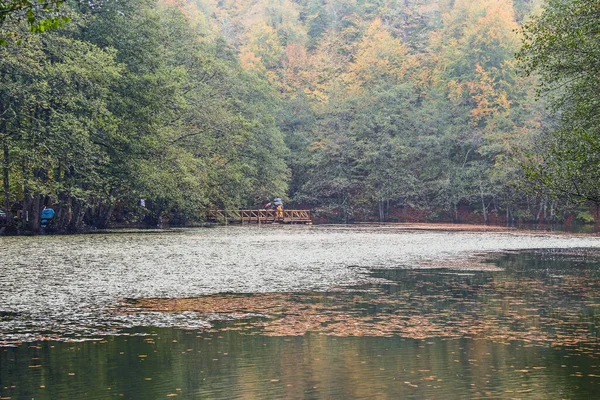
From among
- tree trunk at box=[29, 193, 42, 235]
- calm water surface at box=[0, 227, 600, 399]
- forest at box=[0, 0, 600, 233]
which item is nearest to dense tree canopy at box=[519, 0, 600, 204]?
forest at box=[0, 0, 600, 233]

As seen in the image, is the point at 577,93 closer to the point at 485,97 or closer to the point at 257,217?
the point at 257,217

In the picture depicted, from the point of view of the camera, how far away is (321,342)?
11055 millimetres

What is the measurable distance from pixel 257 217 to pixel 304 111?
18038 mm

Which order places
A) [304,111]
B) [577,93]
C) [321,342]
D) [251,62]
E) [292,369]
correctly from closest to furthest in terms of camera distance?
[292,369], [321,342], [577,93], [304,111], [251,62]

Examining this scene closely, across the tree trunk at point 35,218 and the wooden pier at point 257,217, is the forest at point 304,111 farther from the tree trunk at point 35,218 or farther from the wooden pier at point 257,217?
the wooden pier at point 257,217

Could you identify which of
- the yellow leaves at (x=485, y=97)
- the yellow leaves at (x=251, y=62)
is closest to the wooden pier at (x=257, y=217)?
the yellow leaves at (x=485, y=97)

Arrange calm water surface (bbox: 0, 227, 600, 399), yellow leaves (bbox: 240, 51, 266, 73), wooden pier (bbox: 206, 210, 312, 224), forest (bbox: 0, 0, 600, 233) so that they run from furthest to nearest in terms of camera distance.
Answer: yellow leaves (bbox: 240, 51, 266, 73) → wooden pier (bbox: 206, 210, 312, 224) → forest (bbox: 0, 0, 600, 233) → calm water surface (bbox: 0, 227, 600, 399)

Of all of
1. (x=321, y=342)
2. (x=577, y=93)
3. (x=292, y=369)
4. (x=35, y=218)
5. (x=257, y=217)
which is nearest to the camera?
(x=292, y=369)

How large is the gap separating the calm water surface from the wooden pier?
47075mm

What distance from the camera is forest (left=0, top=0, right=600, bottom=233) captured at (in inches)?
1345

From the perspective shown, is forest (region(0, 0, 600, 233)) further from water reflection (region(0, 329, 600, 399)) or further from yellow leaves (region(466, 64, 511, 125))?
water reflection (region(0, 329, 600, 399))

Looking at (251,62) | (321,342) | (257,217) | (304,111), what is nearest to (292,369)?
(321,342)

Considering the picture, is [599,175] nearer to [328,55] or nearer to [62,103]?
[62,103]

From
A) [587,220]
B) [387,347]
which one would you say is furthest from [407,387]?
[587,220]
